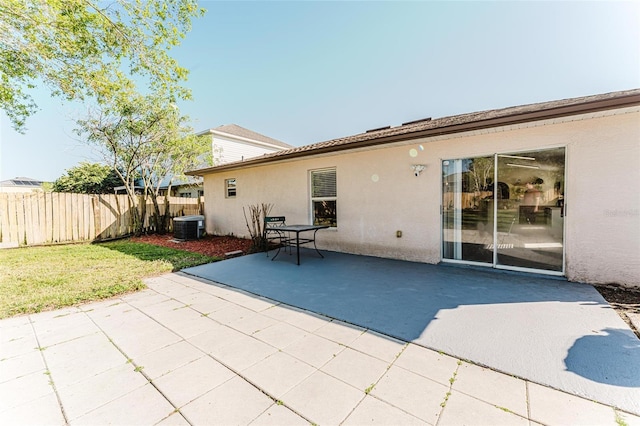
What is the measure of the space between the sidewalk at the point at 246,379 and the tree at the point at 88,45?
19.3 feet

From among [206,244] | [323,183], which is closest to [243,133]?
[206,244]

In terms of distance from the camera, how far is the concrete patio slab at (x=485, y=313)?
2.23 metres

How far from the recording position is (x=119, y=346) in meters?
2.75

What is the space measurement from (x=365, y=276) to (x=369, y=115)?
39.3 feet

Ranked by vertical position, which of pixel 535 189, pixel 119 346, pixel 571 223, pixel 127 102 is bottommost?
pixel 119 346

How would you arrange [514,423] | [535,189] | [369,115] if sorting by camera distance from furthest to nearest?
1. [369,115]
2. [535,189]
3. [514,423]

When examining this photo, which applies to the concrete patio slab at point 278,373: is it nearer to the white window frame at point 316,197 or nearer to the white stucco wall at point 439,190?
the white stucco wall at point 439,190

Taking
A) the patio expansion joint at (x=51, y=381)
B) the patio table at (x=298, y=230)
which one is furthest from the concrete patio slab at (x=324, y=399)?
the patio table at (x=298, y=230)

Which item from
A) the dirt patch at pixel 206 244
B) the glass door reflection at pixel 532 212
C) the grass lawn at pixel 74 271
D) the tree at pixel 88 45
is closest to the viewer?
the grass lawn at pixel 74 271

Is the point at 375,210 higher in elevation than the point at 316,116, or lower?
lower

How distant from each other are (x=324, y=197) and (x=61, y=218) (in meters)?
9.60

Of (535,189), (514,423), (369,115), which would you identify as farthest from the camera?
(369,115)

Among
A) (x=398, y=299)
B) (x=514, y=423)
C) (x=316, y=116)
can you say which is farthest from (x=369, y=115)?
(x=514, y=423)

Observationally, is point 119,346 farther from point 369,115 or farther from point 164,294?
point 369,115
